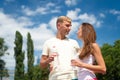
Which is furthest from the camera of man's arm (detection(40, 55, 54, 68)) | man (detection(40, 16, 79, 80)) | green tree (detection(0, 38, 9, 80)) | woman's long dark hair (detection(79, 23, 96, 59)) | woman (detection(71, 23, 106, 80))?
green tree (detection(0, 38, 9, 80))

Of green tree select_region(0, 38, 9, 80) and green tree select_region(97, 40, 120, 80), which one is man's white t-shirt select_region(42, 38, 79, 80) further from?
green tree select_region(0, 38, 9, 80)

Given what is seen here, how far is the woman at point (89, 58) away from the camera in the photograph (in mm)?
4758

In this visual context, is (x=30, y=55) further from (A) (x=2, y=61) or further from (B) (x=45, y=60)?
(B) (x=45, y=60)

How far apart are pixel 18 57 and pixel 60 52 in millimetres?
54937

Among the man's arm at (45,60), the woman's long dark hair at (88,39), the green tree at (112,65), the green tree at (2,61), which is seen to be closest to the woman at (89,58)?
the woman's long dark hair at (88,39)

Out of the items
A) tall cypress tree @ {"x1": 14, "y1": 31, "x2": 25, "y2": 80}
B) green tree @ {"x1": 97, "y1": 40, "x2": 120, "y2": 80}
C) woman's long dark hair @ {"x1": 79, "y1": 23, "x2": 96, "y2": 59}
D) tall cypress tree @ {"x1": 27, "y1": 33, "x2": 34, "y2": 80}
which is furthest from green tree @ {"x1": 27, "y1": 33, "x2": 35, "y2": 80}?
woman's long dark hair @ {"x1": 79, "y1": 23, "x2": 96, "y2": 59}

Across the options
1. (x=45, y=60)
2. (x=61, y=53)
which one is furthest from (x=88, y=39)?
(x=45, y=60)

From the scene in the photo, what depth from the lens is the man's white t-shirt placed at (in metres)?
5.62

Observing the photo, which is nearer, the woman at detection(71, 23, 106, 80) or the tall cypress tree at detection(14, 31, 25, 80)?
the woman at detection(71, 23, 106, 80)

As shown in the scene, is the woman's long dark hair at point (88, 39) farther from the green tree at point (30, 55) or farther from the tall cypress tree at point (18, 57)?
the green tree at point (30, 55)

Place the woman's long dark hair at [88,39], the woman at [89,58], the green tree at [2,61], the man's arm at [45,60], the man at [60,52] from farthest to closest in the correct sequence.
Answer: the green tree at [2,61], the man at [60,52], the man's arm at [45,60], the woman's long dark hair at [88,39], the woman at [89,58]

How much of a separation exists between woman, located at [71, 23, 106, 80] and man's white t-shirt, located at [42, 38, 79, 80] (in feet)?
2.21

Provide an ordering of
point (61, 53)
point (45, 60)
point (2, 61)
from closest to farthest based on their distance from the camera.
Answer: point (45, 60)
point (61, 53)
point (2, 61)

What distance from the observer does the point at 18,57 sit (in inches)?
2365
